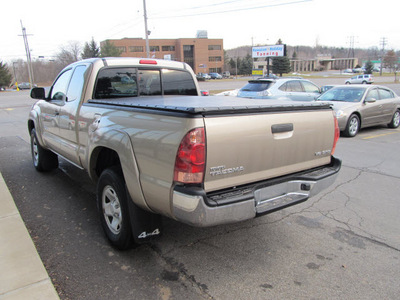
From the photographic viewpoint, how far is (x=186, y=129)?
235 cm

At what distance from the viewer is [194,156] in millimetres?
2361

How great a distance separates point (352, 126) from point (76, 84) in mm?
8551

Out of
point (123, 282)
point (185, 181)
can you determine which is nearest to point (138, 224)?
point (123, 282)

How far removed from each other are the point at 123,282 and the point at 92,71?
2.67 m

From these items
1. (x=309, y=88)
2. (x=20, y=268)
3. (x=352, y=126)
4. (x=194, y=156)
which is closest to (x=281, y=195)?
(x=194, y=156)

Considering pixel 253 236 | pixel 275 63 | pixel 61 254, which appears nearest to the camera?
pixel 61 254

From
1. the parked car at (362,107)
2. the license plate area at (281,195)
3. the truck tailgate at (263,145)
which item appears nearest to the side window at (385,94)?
the parked car at (362,107)

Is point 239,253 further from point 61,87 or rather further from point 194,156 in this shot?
point 61,87

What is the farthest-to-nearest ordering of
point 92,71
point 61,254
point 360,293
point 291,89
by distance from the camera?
1. point 291,89
2. point 92,71
3. point 61,254
4. point 360,293

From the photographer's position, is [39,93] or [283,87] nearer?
[39,93]

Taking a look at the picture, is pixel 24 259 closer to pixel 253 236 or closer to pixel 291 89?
pixel 253 236

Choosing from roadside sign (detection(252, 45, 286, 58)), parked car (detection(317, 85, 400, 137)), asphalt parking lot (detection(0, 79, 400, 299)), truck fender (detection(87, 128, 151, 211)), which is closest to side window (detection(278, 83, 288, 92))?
parked car (detection(317, 85, 400, 137))

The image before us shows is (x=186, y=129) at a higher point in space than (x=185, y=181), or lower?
higher

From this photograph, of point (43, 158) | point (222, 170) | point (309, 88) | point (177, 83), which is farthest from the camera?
point (309, 88)
